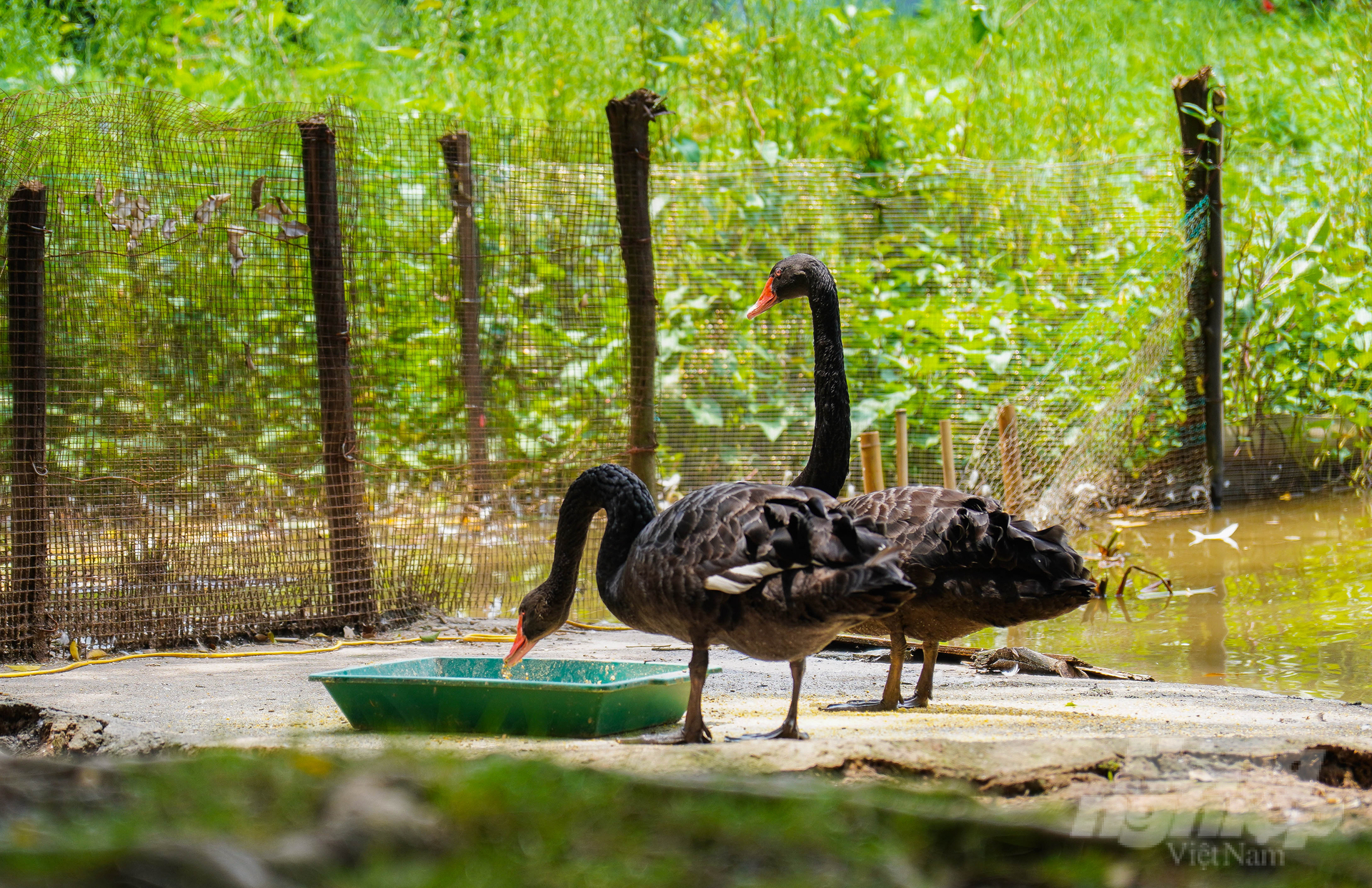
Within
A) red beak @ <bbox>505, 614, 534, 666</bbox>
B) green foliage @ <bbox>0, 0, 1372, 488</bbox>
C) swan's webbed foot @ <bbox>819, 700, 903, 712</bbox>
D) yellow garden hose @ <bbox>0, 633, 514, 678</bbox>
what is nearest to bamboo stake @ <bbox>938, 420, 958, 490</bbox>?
green foliage @ <bbox>0, 0, 1372, 488</bbox>

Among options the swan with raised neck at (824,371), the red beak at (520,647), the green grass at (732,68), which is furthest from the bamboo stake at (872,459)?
the green grass at (732,68)

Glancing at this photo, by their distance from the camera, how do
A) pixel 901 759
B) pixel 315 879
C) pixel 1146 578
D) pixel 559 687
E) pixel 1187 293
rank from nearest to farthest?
pixel 315 879 → pixel 901 759 → pixel 559 687 → pixel 1146 578 → pixel 1187 293

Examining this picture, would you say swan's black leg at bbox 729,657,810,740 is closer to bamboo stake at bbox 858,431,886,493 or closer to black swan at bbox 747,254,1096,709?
black swan at bbox 747,254,1096,709

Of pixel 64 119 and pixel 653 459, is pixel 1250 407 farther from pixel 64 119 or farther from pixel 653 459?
pixel 64 119

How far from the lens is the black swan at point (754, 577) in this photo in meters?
3.27

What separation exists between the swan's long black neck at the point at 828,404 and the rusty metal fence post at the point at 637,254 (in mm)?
1560

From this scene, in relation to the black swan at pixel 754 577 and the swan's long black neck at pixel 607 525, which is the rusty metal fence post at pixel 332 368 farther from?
the black swan at pixel 754 577

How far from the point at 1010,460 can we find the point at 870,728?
14.6 ft

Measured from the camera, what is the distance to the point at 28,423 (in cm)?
531

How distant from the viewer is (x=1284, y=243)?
10.2 m

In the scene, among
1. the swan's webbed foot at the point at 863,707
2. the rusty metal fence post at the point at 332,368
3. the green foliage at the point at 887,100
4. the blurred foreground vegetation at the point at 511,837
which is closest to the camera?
the blurred foreground vegetation at the point at 511,837

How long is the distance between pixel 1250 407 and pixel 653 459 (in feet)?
19.6

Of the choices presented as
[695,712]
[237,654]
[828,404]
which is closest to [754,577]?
[695,712]

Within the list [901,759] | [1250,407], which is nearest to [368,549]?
[901,759]
